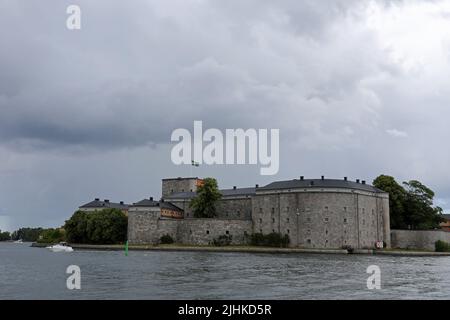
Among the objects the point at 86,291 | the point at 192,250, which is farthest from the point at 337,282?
the point at 192,250

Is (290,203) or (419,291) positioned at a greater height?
(290,203)

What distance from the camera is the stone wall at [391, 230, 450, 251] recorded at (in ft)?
229

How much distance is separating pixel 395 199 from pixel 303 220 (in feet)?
58.4

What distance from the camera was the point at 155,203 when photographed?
77.6 metres

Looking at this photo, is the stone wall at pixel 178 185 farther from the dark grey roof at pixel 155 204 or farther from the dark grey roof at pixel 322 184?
the dark grey roof at pixel 322 184

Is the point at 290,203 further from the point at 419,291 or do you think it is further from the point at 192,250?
the point at 419,291

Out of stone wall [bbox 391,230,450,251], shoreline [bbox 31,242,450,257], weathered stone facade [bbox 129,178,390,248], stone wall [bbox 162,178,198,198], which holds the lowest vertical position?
shoreline [bbox 31,242,450,257]

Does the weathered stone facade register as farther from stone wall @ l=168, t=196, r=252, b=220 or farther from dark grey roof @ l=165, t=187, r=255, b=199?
dark grey roof @ l=165, t=187, r=255, b=199

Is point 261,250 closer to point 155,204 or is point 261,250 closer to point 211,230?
point 211,230

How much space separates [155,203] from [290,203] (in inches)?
819

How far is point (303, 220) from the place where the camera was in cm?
6906

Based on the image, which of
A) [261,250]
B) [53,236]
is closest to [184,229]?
[261,250]

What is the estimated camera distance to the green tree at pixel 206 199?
257ft

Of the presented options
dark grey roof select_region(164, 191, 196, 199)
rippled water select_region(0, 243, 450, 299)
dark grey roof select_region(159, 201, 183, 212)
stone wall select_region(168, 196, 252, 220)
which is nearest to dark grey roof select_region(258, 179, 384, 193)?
stone wall select_region(168, 196, 252, 220)
